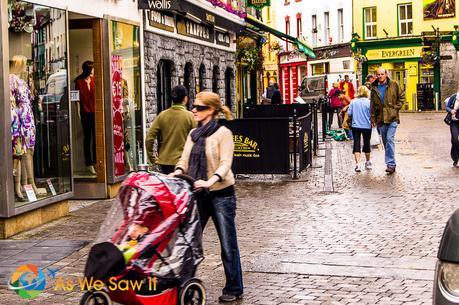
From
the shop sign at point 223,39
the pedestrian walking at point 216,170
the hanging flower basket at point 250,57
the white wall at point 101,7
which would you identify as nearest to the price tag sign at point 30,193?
the white wall at point 101,7

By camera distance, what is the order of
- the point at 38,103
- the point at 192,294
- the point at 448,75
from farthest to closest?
the point at 448,75
the point at 38,103
the point at 192,294

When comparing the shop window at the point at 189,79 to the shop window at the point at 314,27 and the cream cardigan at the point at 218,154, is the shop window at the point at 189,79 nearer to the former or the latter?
the cream cardigan at the point at 218,154

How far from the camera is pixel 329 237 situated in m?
10.7

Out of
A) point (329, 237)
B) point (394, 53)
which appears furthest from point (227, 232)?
point (394, 53)

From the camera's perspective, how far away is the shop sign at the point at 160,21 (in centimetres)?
1781

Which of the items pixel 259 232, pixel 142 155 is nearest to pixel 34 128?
pixel 259 232

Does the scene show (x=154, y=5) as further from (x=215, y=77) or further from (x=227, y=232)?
(x=227, y=232)

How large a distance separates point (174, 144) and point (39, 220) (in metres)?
2.26

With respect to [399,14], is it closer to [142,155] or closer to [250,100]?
[250,100]

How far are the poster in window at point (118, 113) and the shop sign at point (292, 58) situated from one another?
5211 centimetres

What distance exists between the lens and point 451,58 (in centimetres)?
5484

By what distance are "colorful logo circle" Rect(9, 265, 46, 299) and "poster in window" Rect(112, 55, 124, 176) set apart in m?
5.84

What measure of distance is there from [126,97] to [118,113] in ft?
1.86

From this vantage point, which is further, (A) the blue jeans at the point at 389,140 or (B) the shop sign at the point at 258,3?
(B) the shop sign at the point at 258,3
